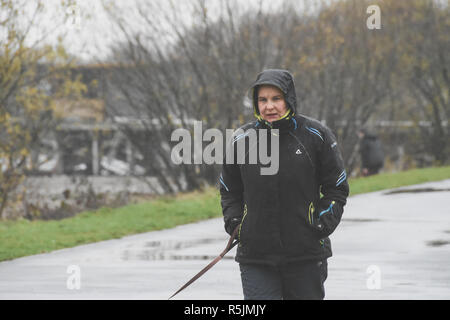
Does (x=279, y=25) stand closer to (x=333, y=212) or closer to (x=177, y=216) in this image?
(x=177, y=216)

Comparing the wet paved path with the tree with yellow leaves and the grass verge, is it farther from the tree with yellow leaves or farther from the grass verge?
the tree with yellow leaves

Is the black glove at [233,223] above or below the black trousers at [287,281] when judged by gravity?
above

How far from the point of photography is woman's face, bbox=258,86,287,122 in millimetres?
5066

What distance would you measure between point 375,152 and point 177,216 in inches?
390

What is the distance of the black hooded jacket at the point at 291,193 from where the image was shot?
5000 mm

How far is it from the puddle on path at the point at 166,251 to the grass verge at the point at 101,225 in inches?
39.3

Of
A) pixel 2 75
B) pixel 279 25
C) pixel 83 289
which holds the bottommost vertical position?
pixel 83 289

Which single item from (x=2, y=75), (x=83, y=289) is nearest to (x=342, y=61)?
(x=2, y=75)

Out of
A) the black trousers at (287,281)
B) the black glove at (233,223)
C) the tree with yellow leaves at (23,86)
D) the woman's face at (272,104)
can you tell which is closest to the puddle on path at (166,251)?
the black glove at (233,223)

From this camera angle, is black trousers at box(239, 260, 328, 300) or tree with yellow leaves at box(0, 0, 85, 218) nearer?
black trousers at box(239, 260, 328, 300)

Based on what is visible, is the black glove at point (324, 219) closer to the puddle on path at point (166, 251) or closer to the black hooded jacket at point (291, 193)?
the black hooded jacket at point (291, 193)

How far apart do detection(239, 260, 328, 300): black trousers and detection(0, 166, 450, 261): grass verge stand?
4.77 meters

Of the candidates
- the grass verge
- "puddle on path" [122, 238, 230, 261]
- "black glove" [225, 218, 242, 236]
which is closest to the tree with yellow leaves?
the grass verge

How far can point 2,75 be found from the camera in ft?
54.4
